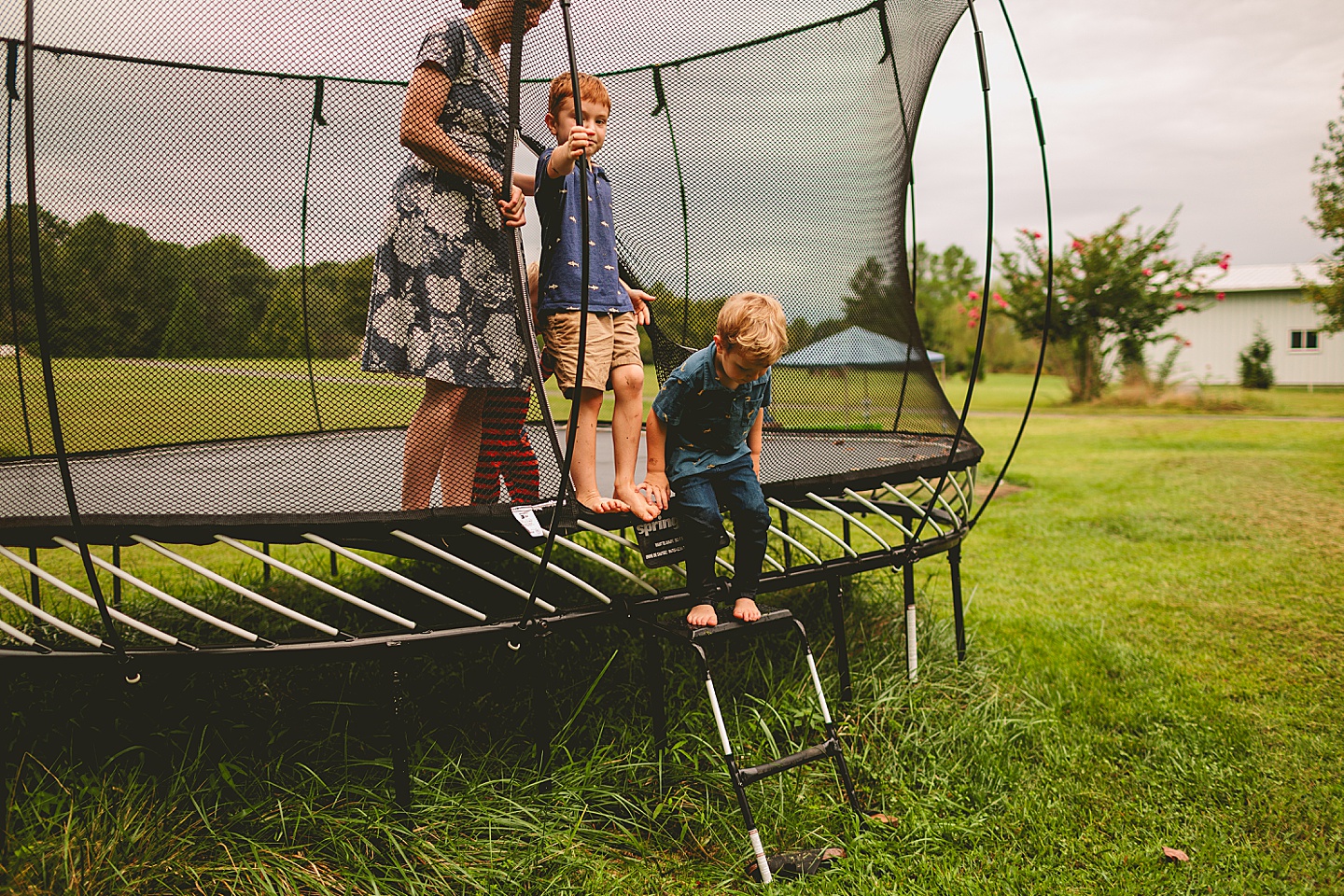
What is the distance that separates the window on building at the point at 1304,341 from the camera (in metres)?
21.0

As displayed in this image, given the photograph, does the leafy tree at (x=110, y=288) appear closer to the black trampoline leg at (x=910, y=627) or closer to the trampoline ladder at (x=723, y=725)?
the trampoline ladder at (x=723, y=725)

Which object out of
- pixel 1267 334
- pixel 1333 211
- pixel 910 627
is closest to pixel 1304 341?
pixel 1267 334

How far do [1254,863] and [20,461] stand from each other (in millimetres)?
3530

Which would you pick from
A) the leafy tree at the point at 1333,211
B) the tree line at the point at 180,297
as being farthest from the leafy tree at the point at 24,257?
the leafy tree at the point at 1333,211

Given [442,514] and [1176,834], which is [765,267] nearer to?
[442,514]

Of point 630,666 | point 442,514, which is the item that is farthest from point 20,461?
point 630,666

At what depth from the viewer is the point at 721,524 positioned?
2.14 metres

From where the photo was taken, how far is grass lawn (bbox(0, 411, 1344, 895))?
1.88 m

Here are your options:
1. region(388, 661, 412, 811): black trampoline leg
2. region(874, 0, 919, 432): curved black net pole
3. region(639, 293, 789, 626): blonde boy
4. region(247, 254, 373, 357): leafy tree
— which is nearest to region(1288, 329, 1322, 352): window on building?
region(874, 0, 919, 432): curved black net pole

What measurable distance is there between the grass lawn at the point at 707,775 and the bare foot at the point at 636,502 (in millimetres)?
623

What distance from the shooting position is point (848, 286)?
2900mm

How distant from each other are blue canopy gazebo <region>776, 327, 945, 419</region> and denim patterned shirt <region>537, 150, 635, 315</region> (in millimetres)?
892

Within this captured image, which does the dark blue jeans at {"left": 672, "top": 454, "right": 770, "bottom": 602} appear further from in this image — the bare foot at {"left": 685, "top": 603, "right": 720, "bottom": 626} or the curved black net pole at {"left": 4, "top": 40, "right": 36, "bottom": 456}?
the curved black net pole at {"left": 4, "top": 40, "right": 36, "bottom": 456}

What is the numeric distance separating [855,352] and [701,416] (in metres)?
1.10
